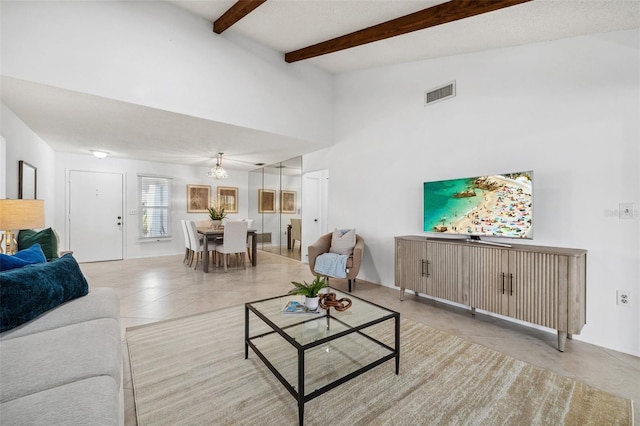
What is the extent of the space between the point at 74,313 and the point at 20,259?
603 millimetres

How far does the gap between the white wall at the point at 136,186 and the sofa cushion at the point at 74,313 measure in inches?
194

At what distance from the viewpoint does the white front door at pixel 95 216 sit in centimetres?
568

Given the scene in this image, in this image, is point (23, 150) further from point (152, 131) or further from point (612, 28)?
point (612, 28)

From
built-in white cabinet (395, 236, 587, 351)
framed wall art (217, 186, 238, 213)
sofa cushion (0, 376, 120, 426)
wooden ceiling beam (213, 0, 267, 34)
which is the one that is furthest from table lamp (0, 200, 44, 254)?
framed wall art (217, 186, 238, 213)

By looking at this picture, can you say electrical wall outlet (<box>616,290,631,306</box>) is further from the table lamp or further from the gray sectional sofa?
the table lamp

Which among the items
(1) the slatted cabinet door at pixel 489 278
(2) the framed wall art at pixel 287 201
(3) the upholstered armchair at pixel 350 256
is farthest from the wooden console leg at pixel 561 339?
(2) the framed wall art at pixel 287 201

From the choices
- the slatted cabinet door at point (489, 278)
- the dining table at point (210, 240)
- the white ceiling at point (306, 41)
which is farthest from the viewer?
the dining table at point (210, 240)

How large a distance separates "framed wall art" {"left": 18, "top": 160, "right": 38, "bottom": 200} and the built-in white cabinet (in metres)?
4.77

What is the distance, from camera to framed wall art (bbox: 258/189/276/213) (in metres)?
7.05

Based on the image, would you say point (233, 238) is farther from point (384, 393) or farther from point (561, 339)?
point (561, 339)

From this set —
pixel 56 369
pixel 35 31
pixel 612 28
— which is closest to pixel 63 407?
pixel 56 369

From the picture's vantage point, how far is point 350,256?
3.89 meters

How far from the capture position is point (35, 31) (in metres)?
2.46

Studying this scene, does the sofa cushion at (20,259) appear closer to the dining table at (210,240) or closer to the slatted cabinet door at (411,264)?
the dining table at (210,240)
